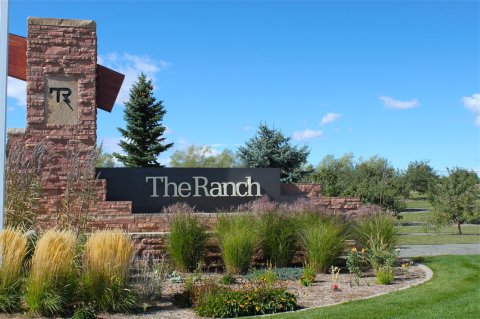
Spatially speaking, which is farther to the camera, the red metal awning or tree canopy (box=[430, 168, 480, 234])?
tree canopy (box=[430, 168, 480, 234])

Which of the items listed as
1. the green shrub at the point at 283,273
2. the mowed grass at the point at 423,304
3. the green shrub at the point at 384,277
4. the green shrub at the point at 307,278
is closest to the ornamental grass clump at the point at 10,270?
the mowed grass at the point at 423,304

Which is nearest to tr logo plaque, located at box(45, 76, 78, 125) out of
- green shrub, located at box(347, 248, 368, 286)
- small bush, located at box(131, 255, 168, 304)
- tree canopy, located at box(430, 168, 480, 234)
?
small bush, located at box(131, 255, 168, 304)

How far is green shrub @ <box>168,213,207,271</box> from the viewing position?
34.8 ft

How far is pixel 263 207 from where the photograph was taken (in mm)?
11211

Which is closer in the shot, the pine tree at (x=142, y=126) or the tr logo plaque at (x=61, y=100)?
the tr logo plaque at (x=61, y=100)

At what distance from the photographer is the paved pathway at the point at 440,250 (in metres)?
14.7

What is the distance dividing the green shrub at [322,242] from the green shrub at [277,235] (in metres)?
0.28

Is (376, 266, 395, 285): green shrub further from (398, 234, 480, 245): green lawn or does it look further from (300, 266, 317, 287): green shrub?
(398, 234, 480, 245): green lawn

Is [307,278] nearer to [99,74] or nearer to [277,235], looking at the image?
[277,235]

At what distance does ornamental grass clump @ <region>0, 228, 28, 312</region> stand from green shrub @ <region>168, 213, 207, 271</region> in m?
3.77

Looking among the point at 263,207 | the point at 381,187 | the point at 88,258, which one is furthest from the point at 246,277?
the point at 381,187

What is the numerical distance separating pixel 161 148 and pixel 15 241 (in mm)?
26183

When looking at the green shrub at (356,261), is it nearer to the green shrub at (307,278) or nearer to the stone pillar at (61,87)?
the green shrub at (307,278)

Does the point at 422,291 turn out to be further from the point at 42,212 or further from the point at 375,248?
the point at 42,212
